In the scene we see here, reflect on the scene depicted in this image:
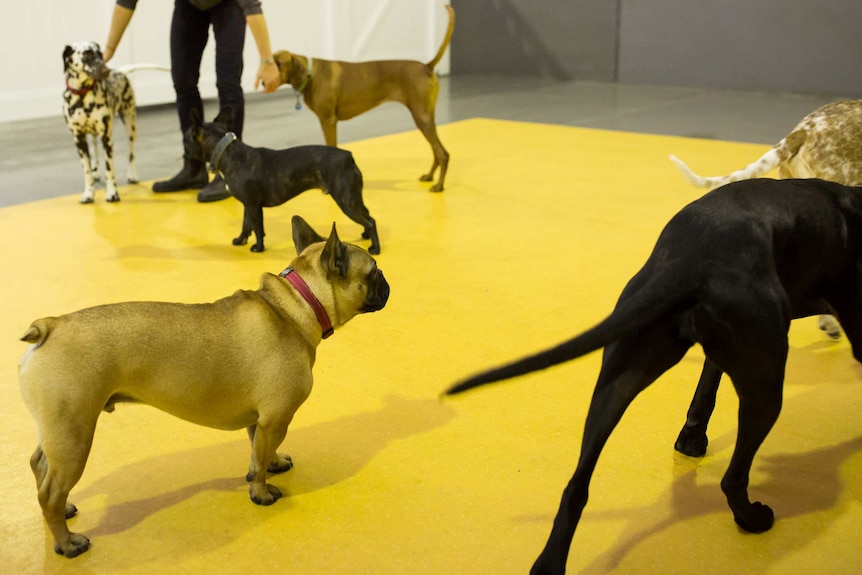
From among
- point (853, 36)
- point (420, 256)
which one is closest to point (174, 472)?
point (420, 256)

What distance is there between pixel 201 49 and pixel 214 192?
0.97 metres

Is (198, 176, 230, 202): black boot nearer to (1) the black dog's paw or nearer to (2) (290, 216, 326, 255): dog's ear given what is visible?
(2) (290, 216, 326, 255): dog's ear

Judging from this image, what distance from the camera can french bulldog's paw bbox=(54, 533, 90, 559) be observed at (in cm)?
209

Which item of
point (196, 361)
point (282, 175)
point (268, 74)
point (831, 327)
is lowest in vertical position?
point (831, 327)

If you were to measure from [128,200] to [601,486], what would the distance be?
417 centimetres

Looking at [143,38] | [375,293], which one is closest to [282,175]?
[375,293]

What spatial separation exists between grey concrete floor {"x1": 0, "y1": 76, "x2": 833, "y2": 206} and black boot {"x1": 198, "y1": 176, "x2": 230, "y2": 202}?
85cm

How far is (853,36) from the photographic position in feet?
34.0

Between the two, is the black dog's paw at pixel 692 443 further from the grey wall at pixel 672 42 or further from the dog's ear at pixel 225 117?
the grey wall at pixel 672 42

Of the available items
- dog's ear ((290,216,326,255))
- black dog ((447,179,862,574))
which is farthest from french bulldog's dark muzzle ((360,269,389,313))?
black dog ((447,179,862,574))

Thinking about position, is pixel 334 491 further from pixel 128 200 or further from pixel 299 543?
pixel 128 200

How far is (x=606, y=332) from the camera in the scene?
1767mm

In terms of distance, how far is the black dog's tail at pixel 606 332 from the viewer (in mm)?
1646

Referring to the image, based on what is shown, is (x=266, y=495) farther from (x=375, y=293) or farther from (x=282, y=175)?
(x=282, y=175)
